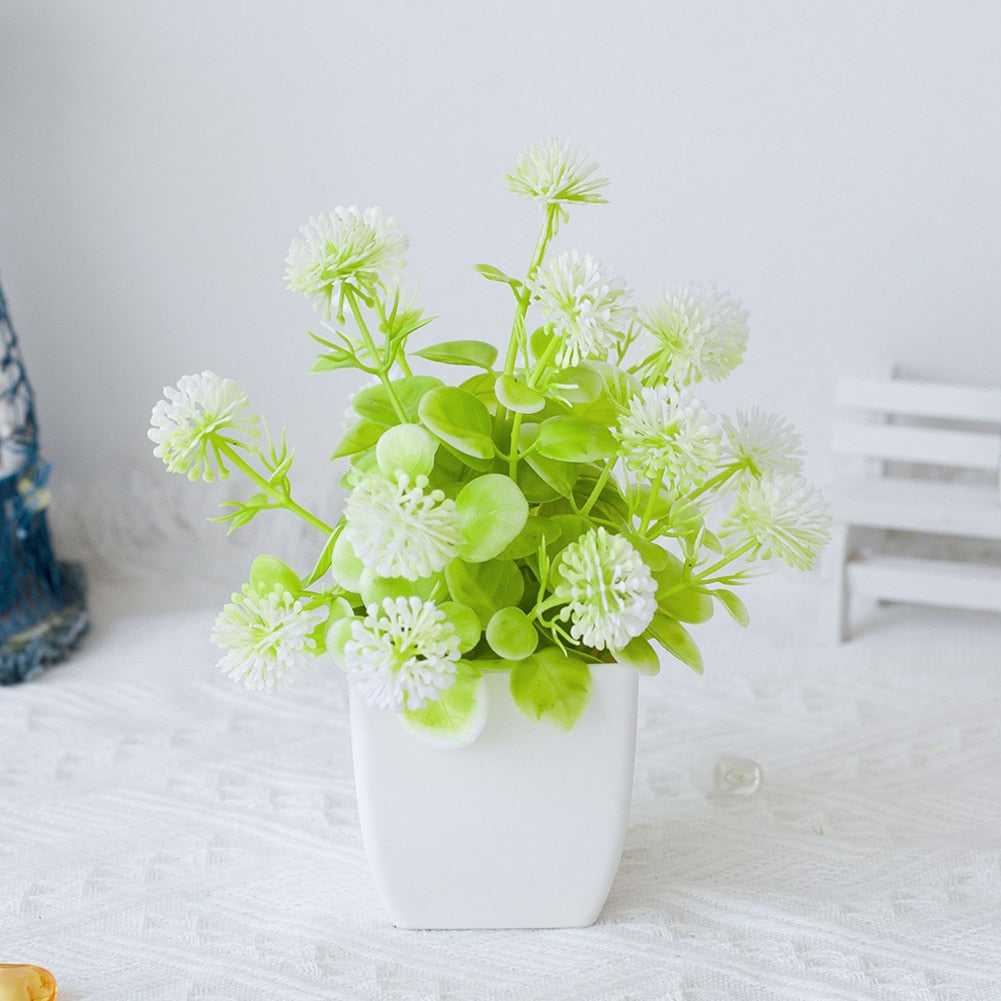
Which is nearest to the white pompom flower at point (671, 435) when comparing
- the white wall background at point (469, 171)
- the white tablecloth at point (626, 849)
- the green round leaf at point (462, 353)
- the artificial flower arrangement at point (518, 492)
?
the artificial flower arrangement at point (518, 492)

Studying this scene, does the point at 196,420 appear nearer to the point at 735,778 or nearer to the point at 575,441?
the point at 575,441

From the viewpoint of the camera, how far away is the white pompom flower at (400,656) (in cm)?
65

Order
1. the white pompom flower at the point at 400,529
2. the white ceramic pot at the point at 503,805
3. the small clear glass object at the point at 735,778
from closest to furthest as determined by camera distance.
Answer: the white pompom flower at the point at 400,529, the white ceramic pot at the point at 503,805, the small clear glass object at the point at 735,778

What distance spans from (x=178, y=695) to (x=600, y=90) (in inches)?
27.0

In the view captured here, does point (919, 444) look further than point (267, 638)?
Yes

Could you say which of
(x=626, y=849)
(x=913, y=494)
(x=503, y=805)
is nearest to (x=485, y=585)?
(x=503, y=805)

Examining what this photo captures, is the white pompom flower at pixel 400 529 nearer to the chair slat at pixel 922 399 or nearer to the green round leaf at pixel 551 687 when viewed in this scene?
the green round leaf at pixel 551 687

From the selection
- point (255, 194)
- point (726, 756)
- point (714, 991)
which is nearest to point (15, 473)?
point (255, 194)

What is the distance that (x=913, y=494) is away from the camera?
122 cm

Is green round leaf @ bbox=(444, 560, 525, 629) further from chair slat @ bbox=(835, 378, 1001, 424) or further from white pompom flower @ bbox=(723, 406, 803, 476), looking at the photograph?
chair slat @ bbox=(835, 378, 1001, 424)

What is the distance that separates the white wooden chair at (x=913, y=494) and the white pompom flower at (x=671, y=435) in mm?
566

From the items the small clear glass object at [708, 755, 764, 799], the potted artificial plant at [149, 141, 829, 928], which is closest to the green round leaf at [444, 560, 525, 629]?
the potted artificial plant at [149, 141, 829, 928]

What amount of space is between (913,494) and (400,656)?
2.32 ft

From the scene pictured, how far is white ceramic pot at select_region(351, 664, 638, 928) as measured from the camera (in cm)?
73
